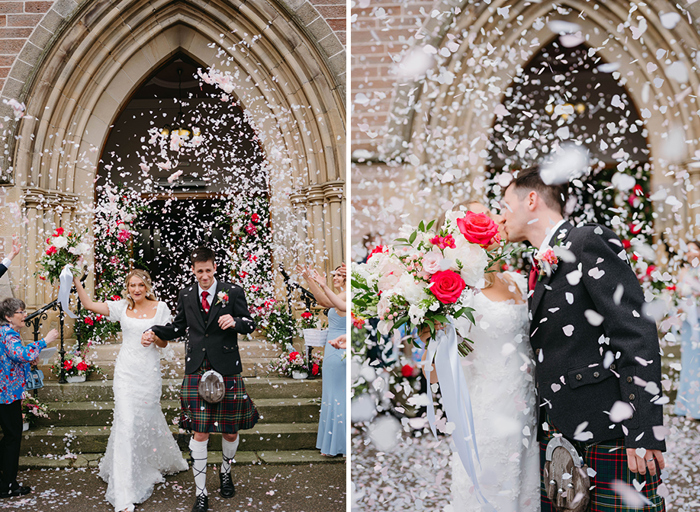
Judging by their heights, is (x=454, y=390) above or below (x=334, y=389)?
above

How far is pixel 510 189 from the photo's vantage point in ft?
6.53

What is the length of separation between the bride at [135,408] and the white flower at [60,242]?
0.87 feet

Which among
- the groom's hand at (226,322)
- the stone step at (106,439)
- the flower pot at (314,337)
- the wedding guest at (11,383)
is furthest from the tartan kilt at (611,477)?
the wedding guest at (11,383)

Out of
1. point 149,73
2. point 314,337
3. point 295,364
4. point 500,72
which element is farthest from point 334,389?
point 149,73

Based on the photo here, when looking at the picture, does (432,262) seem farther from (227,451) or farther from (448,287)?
(227,451)

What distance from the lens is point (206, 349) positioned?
3277 mm

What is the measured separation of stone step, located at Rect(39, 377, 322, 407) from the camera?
14.3 feet

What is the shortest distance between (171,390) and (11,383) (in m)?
1.33

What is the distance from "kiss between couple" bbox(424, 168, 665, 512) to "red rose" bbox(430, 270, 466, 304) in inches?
10.6

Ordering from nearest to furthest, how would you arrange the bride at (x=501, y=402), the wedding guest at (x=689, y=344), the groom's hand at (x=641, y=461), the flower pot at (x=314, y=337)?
the groom's hand at (x=641, y=461), the bride at (x=501, y=402), the flower pot at (x=314, y=337), the wedding guest at (x=689, y=344)

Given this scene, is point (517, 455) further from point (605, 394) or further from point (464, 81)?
point (464, 81)

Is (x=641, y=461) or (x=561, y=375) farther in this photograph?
(x=561, y=375)

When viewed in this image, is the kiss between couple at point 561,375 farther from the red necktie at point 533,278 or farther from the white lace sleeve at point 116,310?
the white lace sleeve at point 116,310

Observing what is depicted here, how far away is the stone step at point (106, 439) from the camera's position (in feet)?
13.6
